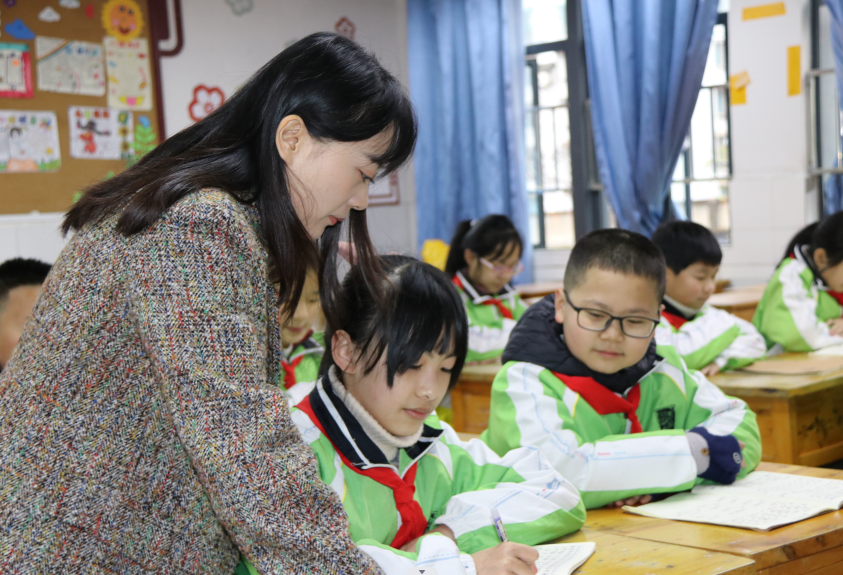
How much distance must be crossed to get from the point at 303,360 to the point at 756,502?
61.7 inches

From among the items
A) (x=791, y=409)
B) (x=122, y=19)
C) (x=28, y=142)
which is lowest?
(x=791, y=409)

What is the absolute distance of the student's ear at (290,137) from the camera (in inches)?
33.7

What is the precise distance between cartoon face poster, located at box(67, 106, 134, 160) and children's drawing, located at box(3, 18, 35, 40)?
382 mm

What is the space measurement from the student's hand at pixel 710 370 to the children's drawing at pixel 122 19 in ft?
11.1

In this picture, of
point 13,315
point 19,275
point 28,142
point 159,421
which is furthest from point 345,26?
point 159,421

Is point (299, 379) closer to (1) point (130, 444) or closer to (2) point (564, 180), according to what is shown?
(1) point (130, 444)

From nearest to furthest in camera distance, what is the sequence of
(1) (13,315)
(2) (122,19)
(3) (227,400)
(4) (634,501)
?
(3) (227,400) → (4) (634,501) → (1) (13,315) → (2) (122,19)

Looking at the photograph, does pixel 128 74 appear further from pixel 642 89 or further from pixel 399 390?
pixel 399 390

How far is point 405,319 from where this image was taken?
1288 mm

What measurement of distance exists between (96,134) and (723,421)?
3.55 metres

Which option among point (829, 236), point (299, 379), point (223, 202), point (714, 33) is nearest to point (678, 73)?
point (714, 33)

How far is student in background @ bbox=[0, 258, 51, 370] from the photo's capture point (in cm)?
226

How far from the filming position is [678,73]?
463cm

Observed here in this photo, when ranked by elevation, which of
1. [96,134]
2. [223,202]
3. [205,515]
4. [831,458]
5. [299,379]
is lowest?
[831,458]
